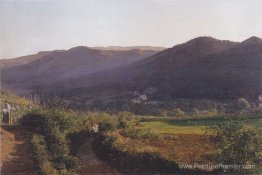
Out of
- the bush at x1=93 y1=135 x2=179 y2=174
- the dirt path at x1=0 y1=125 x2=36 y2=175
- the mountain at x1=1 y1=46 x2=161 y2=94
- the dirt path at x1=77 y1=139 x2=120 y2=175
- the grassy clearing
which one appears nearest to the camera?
the bush at x1=93 y1=135 x2=179 y2=174

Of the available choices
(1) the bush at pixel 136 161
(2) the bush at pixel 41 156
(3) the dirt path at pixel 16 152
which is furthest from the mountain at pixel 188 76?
(2) the bush at pixel 41 156

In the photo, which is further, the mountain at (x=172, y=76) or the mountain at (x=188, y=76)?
the mountain at (x=172, y=76)

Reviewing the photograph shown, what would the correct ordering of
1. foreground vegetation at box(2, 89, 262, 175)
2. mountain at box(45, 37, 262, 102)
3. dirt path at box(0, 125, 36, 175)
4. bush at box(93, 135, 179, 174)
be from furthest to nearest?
mountain at box(45, 37, 262, 102) → dirt path at box(0, 125, 36, 175) → bush at box(93, 135, 179, 174) → foreground vegetation at box(2, 89, 262, 175)

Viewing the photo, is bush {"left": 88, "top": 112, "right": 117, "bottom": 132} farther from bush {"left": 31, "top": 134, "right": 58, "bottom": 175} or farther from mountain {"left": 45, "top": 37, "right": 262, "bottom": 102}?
mountain {"left": 45, "top": 37, "right": 262, "bottom": 102}

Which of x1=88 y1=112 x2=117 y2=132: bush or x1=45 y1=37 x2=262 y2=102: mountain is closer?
x1=88 y1=112 x2=117 y2=132: bush

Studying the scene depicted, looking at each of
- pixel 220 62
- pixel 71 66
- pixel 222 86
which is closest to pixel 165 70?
pixel 220 62

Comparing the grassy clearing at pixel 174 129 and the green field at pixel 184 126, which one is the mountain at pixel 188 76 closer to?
the green field at pixel 184 126

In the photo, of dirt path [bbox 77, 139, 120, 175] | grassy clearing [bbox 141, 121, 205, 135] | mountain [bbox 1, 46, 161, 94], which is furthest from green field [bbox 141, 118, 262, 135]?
mountain [bbox 1, 46, 161, 94]
